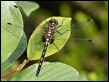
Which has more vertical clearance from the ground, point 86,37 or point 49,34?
point 49,34

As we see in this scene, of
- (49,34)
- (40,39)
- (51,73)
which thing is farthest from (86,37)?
(51,73)

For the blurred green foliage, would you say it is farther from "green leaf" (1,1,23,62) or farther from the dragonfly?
"green leaf" (1,1,23,62)

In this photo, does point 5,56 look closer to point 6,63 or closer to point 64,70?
point 6,63

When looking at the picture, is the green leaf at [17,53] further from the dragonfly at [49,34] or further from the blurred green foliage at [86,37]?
the blurred green foliage at [86,37]

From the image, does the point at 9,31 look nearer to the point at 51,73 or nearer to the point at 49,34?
the point at 51,73

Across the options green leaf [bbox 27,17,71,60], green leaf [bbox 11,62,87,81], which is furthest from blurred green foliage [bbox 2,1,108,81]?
green leaf [bbox 11,62,87,81]
